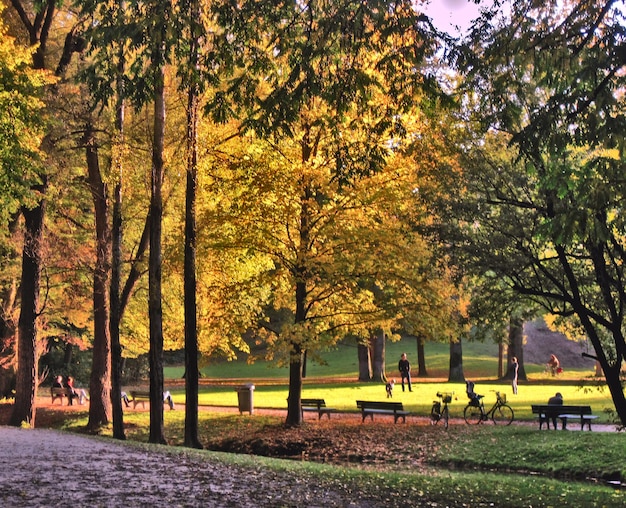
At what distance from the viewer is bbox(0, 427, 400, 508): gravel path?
6.58 m

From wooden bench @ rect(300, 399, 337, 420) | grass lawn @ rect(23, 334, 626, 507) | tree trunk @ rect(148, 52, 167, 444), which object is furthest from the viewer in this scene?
wooden bench @ rect(300, 399, 337, 420)

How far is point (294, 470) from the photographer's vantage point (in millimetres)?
10039

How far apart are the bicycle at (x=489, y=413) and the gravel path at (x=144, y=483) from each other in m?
10.2

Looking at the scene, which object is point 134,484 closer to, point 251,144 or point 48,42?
point 251,144

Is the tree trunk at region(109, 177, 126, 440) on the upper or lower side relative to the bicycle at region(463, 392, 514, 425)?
upper

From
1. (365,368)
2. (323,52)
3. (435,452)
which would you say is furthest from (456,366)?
(323,52)

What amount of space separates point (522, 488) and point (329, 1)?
7.43 metres

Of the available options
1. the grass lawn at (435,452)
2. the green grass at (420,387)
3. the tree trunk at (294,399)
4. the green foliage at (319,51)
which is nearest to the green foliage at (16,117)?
the grass lawn at (435,452)

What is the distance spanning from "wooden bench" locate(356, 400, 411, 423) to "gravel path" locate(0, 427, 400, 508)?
962 centimetres

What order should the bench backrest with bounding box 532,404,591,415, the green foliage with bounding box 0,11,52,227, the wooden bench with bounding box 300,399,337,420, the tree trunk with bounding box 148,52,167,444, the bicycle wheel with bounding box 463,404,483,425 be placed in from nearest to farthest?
the green foliage with bounding box 0,11,52,227 → the tree trunk with bounding box 148,52,167,444 → the bench backrest with bounding box 532,404,591,415 → the bicycle wheel with bounding box 463,404,483,425 → the wooden bench with bounding box 300,399,337,420

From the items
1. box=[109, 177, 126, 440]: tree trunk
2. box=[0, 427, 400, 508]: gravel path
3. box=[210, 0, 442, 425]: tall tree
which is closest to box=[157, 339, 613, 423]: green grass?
box=[109, 177, 126, 440]: tree trunk

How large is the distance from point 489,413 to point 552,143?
1397cm

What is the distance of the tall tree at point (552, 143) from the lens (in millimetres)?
6766

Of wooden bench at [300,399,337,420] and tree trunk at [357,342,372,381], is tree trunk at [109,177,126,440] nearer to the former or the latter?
wooden bench at [300,399,337,420]
